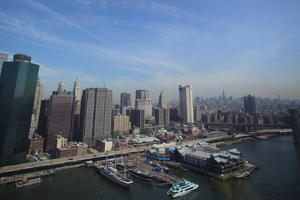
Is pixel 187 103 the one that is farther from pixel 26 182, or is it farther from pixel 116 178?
pixel 26 182

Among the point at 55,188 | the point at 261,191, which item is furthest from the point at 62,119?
the point at 261,191

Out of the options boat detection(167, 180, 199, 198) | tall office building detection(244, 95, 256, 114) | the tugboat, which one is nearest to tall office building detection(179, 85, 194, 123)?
tall office building detection(244, 95, 256, 114)

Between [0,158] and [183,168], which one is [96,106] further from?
[183,168]

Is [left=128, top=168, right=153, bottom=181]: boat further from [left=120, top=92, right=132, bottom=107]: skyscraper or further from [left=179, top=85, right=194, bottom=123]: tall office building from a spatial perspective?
[left=120, top=92, right=132, bottom=107]: skyscraper

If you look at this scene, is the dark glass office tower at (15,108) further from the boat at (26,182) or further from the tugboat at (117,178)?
the tugboat at (117,178)

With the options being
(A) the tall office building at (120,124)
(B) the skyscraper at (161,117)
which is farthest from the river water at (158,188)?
(B) the skyscraper at (161,117)

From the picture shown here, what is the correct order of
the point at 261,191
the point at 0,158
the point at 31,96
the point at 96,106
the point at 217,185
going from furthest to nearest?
1. the point at 96,106
2. the point at 31,96
3. the point at 0,158
4. the point at 217,185
5. the point at 261,191
